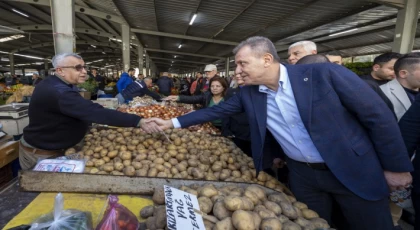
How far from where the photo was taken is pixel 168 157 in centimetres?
254

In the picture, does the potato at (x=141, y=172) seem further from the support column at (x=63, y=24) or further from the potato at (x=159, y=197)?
the support column at (x=63, y=24)

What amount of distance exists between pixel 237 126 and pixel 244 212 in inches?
94.4

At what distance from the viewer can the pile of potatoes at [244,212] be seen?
1384 millimetres

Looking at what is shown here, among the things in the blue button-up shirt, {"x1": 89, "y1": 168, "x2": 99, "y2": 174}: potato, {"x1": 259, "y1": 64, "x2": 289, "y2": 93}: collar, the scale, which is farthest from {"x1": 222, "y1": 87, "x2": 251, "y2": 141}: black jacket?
the scale

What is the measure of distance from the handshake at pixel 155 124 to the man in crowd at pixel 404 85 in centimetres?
240

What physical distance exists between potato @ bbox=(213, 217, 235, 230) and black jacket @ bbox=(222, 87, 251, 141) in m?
2.32

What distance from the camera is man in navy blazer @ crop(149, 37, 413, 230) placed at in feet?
5.23

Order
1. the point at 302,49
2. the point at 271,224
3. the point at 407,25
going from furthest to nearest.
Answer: the point at 407,25 → the point at 302,49 → the point at 271,224

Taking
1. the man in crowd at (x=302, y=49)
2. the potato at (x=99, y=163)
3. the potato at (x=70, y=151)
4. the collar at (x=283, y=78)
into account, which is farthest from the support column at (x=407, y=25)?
the potato at (x=70, y=151)

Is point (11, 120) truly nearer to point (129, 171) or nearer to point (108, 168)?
point (108, 168)

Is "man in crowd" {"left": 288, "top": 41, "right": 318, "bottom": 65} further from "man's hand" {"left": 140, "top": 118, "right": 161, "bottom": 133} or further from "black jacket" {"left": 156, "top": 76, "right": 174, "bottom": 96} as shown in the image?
"black jacket" {"left": 156, "top": 76, "right": 174, "bottom": 96}

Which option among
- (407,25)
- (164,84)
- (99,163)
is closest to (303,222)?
(99,163)

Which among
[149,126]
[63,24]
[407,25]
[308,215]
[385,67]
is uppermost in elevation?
[407,25]

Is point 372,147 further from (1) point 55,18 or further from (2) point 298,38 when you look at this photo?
(2) point 298,38
